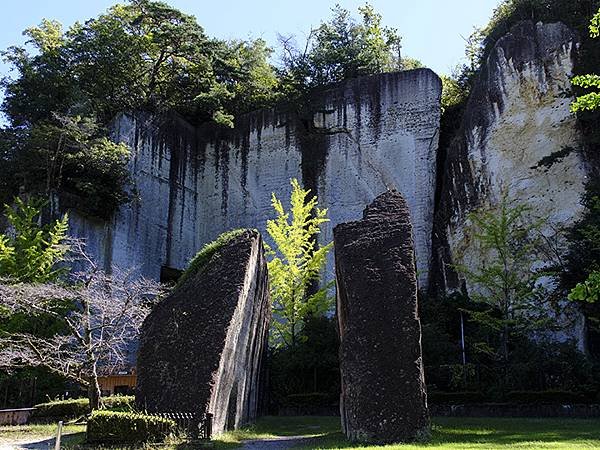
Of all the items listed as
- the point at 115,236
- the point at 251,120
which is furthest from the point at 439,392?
the point at 251,120

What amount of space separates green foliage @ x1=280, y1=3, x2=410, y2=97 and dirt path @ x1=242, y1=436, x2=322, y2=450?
20.1m

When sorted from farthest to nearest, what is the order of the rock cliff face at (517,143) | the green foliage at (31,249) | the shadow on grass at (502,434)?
the rock cliff face at (517,143)
the green foliage at (31,249)
the shadow on grass at (502,434)

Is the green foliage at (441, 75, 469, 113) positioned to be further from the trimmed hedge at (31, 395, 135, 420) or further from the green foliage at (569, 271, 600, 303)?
the green foliage at (569, 271, 600, 303)

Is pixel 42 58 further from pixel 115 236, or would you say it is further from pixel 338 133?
pixel 338 133

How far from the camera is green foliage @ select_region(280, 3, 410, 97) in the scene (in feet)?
101

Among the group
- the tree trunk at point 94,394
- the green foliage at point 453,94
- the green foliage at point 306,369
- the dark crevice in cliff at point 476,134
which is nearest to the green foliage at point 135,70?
the green foliage at point 453,94

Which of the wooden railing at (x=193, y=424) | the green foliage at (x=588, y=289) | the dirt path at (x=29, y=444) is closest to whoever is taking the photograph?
the green foliage at (x=588, y=289)

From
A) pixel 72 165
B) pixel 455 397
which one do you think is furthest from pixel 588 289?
pixel 72 165

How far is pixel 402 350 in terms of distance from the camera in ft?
35.4

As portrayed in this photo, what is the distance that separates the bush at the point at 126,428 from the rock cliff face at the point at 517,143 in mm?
15254

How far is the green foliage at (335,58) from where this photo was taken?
30719 millimetres

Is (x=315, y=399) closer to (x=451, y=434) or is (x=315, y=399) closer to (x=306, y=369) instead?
(x=306, y=369)

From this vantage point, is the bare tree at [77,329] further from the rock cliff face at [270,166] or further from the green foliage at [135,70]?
the green foliage at [135,70]

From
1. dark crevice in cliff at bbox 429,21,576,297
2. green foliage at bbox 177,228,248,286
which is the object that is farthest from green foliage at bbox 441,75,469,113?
green foliage at bbox 177,228,248,286
